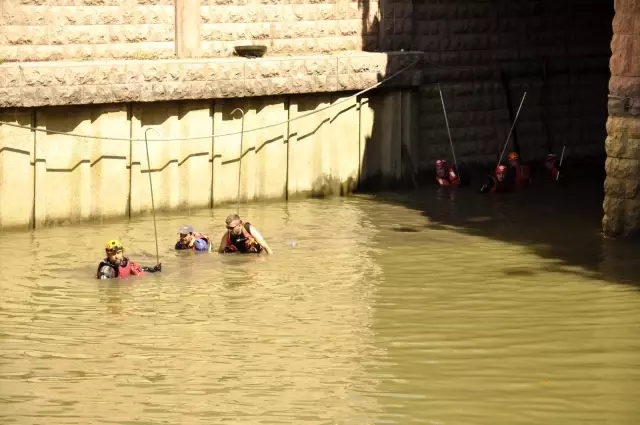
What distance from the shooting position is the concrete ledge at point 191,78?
1991 centimetres

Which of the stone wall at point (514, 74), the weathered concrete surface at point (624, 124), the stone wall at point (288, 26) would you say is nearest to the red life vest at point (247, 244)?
the stone wall at point (288, 26)

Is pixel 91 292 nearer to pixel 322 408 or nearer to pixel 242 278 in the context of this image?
pixel 242 278

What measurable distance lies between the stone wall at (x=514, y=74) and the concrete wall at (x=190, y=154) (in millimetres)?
1224

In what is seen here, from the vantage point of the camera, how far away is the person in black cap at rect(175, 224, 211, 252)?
62.4ft

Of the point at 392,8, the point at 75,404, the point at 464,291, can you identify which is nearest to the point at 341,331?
the point at 464,291

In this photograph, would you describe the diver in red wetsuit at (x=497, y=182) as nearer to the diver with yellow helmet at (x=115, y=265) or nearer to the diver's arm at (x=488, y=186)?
the diver's arm at (x=488, y=186)

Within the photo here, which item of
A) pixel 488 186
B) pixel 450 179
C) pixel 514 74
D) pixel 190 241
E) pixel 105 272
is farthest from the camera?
pixel 514 74

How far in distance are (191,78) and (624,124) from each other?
Result: 6540 mm

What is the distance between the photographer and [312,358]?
13680 mm

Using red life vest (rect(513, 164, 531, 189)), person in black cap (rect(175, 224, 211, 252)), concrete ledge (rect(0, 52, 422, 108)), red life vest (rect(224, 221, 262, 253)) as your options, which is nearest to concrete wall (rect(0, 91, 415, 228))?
concrete ledge (rect(0, 52, 422, 108))

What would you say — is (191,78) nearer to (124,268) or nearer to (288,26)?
(288,26)

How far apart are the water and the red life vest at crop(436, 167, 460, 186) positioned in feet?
9.58

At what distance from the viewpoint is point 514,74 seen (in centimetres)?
2712

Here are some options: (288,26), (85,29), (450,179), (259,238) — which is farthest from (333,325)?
(450,179)
